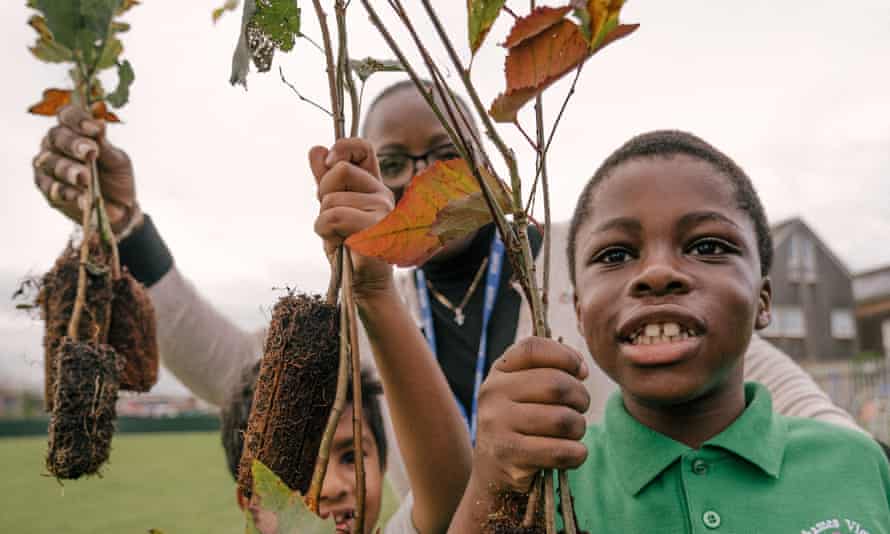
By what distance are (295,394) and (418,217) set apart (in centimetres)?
39

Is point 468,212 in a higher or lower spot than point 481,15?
lower

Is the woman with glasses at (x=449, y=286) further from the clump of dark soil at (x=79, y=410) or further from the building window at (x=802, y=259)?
the building window at (x=802, y=259)

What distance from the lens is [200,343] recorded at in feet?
10.2

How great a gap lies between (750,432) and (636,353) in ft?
1.05

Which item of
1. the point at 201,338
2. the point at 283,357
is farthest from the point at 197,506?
the point at 283,357

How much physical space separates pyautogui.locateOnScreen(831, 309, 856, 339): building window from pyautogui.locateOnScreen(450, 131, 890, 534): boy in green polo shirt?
24688mm

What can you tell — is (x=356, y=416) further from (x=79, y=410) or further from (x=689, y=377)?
(x=79, y=410)

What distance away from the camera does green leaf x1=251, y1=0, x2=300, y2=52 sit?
959 mm

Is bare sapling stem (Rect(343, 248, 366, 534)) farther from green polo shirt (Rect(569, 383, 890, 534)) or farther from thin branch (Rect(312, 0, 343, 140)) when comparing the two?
green polo shirt (Rect(569, 383, 890, 534))

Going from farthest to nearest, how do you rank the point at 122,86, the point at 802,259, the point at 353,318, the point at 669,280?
1. the point at 802,259
2. the point at 122,86
3. the point at 669,280
4. the point at 353,318

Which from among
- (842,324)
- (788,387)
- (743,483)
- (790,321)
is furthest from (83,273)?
(842,324)

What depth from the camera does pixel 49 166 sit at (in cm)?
162

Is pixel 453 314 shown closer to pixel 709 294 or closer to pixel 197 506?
pixel 709 294

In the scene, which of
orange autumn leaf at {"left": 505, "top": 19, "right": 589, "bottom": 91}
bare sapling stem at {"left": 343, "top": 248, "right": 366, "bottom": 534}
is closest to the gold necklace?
bare sapling stem at {"left": 343, "top": 248, "right": 366, "bottom": 534}
